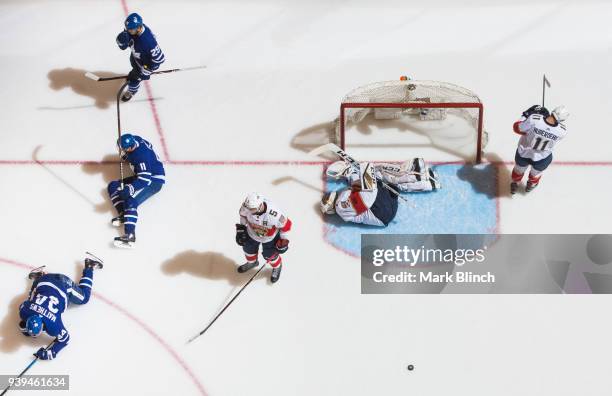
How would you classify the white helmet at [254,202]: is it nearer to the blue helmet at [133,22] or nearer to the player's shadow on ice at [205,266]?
the player's shadow on ice at [205,266]

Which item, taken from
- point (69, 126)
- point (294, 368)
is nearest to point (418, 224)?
point (294, 368)

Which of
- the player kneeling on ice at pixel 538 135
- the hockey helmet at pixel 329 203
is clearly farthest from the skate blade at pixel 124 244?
the player kneeling on ice at pixel 538 135

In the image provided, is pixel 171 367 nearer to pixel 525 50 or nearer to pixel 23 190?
pixel 23 190

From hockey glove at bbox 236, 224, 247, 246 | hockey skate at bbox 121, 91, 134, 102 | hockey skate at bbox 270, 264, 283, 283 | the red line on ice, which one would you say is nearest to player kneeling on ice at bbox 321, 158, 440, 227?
hockey skate at bbox 270, 264, 283, 283

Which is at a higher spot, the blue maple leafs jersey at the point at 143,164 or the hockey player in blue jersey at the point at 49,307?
the blue maple leafs jersey at the point at 143,164

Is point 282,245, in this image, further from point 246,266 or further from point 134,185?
point 134,185

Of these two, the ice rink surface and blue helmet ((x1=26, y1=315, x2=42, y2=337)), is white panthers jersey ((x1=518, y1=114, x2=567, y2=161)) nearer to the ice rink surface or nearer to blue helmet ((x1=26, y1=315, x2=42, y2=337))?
the ice rink surface
